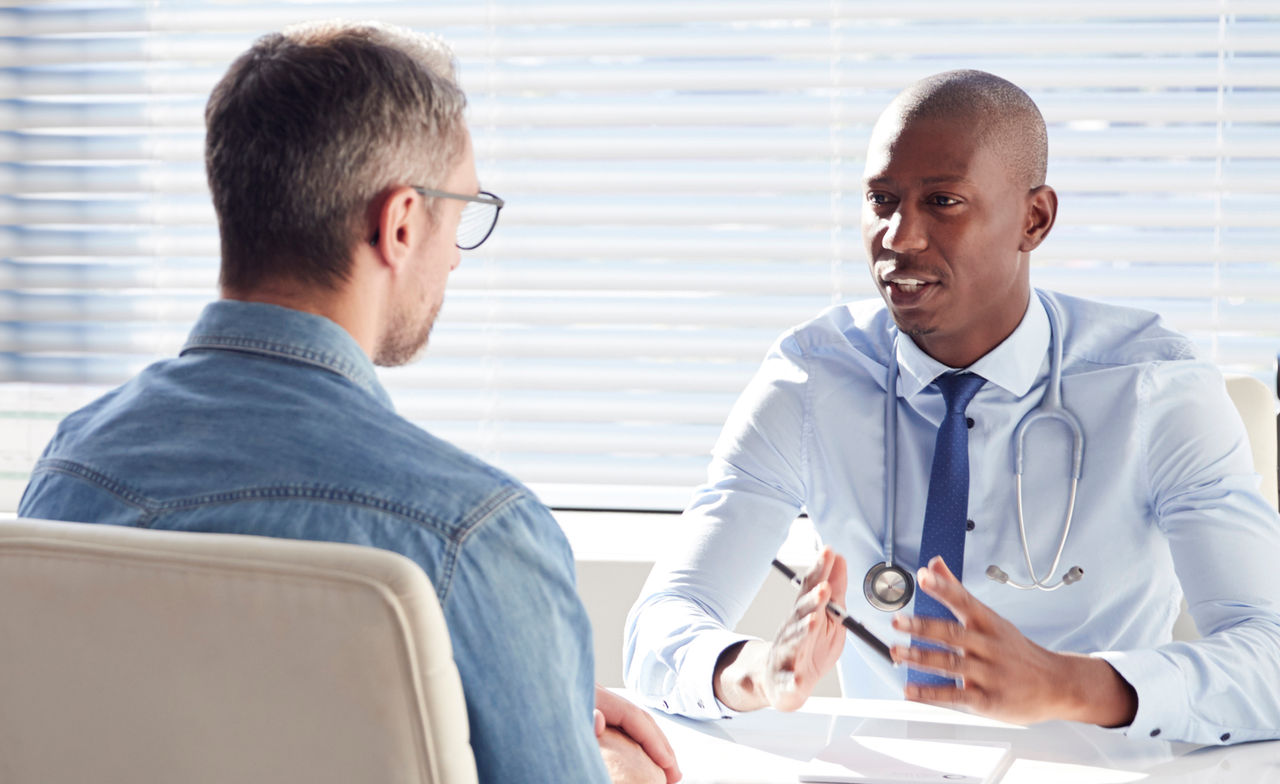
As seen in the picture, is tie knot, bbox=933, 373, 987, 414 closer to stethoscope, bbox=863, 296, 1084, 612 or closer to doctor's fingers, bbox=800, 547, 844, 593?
stethoscope, bbox=863, 296, 1084, 612

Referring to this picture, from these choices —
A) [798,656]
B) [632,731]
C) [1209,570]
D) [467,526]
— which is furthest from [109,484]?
[1209,570]

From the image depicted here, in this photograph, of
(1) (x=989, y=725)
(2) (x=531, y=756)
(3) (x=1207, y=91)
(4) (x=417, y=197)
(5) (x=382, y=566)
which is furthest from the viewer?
(3) (x=1207, y=91)

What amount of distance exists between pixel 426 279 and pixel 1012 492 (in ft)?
3.17

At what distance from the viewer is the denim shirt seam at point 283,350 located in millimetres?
904

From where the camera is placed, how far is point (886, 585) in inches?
64.2

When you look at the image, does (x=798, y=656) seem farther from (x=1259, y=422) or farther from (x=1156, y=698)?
(x=1259, y=422)

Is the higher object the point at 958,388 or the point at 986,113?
the point at 986,113

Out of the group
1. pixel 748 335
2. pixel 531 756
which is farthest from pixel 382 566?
pixel 748 335

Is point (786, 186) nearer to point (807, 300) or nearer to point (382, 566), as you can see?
point (807, 300)

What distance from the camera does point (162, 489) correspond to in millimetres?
816

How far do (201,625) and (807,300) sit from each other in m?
1.84

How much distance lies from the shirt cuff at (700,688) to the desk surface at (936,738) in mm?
14

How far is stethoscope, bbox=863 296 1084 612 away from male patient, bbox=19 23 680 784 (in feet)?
1.92

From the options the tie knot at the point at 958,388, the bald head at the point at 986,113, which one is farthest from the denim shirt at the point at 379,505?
the bald head at the point at 986,113
